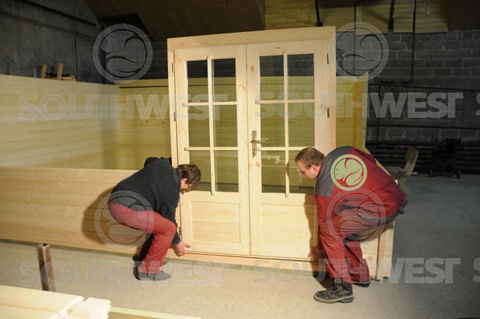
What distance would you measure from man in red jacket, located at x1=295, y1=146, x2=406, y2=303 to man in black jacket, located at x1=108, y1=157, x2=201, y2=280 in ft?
3.13

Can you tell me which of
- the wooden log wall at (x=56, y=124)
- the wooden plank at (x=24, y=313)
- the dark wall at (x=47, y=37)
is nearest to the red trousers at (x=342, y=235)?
the wooden plank at (x=24, y=313)

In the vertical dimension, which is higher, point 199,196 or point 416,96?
point 416,96

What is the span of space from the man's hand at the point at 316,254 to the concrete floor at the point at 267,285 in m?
0.17

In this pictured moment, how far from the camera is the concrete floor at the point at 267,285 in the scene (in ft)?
8.69

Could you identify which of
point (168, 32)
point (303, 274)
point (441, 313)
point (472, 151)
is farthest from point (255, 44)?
point (472, 151)

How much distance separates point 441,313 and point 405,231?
Answer: 1.88 meters

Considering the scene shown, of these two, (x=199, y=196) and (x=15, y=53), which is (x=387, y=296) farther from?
(x=15, y=53)

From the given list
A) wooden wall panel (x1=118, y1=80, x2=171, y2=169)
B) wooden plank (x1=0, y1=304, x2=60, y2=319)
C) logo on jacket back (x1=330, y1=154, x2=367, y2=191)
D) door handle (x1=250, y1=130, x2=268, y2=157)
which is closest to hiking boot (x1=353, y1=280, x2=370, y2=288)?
logo on jacket back (x1=330, y1=154, x2=367, y2=191)

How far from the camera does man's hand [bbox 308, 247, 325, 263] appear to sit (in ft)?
10.5

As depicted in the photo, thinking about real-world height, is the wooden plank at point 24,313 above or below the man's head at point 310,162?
below

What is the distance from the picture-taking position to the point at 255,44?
124 inches

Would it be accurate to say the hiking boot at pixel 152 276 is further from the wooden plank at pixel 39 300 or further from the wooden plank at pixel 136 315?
the wooden plank at pixel 136 315

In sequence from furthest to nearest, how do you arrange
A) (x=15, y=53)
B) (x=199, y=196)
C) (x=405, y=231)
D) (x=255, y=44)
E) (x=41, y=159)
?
(x=15, y=53)
(x=41, y=159)
(x=405, y=231)
(x=199, y=196)
(x=255, y=44)

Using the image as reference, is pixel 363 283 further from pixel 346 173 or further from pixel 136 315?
pixel 136 315
